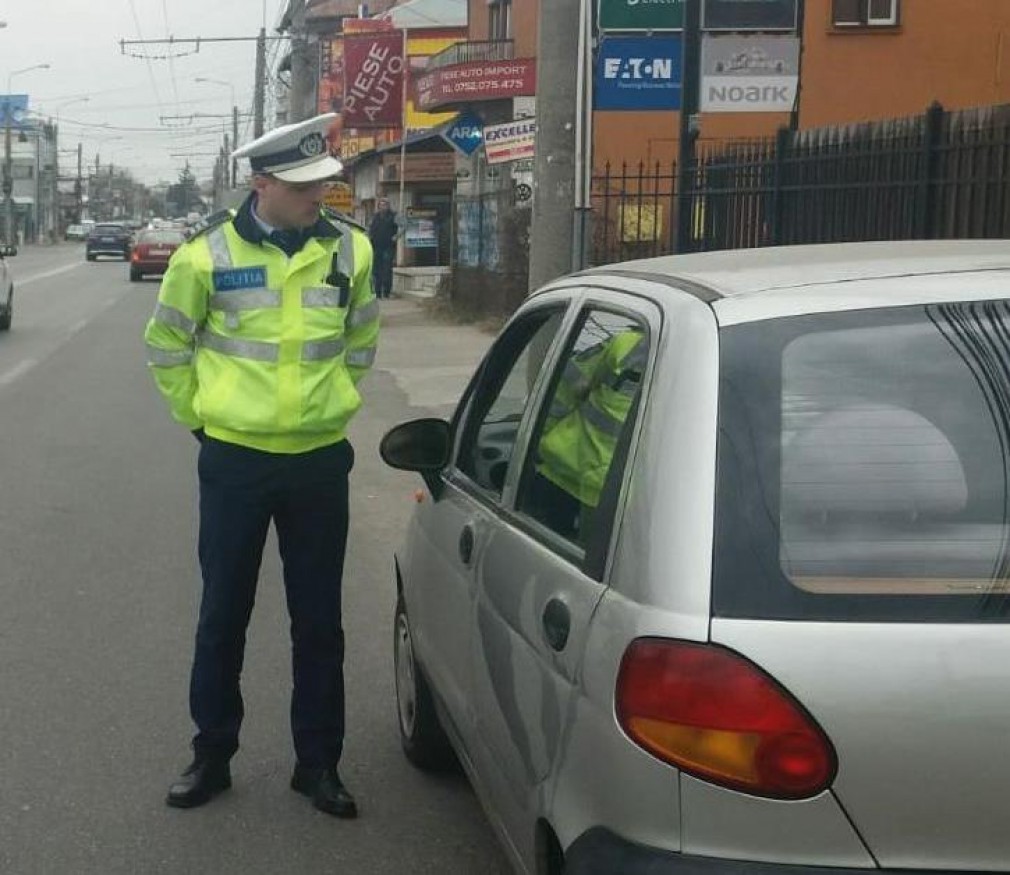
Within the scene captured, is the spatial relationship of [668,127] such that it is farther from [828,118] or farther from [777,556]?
[777,556]

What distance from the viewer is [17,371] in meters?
17.4

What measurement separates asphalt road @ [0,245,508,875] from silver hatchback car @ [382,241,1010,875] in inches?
51.5

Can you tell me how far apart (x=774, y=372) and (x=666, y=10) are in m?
8.89

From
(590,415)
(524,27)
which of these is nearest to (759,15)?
(590,415)

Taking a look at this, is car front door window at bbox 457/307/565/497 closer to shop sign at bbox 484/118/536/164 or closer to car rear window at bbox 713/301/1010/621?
car rear window at bbox 713/301/1010/621

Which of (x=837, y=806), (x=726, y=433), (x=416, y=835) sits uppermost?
(x=726, y=433)

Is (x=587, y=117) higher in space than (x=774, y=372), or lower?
higher

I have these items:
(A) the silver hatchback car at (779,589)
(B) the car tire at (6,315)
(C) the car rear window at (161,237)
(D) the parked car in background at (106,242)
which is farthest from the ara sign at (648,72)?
(D) the parked car in background at (106,242)

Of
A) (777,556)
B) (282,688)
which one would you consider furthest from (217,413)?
(777,556)

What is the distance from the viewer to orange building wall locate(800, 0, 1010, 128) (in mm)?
25438

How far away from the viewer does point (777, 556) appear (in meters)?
2.56

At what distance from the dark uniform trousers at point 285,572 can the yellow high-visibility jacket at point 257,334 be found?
7cm

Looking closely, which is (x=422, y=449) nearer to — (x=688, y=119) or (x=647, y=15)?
(x=647, y=15)

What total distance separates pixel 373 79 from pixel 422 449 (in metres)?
29.5
